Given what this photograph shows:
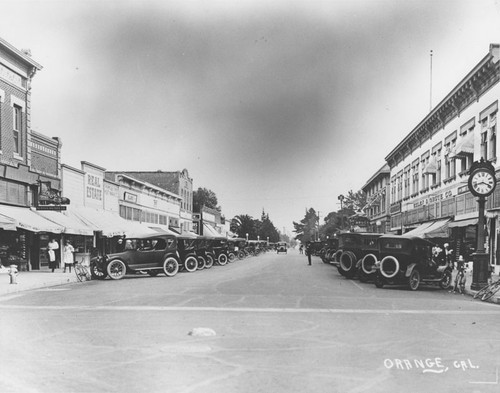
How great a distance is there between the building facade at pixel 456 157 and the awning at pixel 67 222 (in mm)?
18627

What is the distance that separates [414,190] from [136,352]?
131 ft

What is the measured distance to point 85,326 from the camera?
32.0 feet

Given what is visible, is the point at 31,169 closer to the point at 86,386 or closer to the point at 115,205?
the point at 115,205

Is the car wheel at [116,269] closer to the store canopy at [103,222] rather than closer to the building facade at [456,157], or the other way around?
the store canopy at [103,222]

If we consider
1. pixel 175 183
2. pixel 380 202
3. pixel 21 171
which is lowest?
pixel 380 202

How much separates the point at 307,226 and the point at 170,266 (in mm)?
155251

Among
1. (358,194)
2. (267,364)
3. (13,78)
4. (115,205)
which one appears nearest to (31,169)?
(13,78)

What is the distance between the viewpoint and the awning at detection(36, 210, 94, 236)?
27.0 m

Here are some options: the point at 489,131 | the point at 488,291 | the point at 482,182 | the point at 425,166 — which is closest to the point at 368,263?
the point at 482,182

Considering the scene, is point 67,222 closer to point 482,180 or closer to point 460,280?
point 460,280

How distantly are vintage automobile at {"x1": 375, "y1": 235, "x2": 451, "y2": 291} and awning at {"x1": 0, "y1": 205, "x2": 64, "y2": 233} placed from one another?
14.1 meters

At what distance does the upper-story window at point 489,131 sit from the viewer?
25.5 meters

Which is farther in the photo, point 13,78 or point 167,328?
point 13,78

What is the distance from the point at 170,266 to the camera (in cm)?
2448
